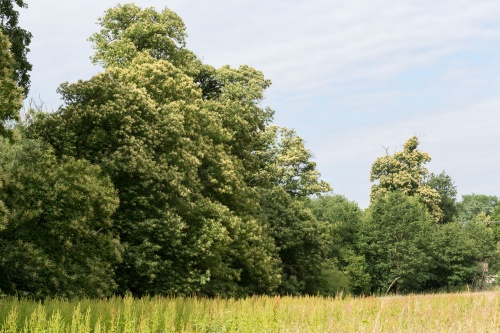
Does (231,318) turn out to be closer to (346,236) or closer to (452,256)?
(346,236)

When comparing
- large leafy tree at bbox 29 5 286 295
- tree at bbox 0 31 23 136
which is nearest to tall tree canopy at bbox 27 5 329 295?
large leafy tree at bbox 29 5 286 295

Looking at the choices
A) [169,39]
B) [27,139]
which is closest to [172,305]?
[27,139]

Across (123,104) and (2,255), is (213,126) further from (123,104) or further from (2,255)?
(2,255)

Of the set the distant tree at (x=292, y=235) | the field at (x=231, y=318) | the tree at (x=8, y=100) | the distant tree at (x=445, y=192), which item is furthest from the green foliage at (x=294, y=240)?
the distant tree at (x=445, y=192)

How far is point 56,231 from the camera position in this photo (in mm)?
25734

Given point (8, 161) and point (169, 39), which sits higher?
point (169, 39)

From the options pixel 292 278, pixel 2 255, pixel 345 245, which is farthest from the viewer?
pixel 345 245

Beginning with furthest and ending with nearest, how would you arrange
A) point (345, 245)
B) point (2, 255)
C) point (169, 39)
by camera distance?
point (345, 245), point (169, 39), point (2, 255)

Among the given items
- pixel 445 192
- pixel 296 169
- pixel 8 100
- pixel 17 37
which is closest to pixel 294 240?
pixel 296 169

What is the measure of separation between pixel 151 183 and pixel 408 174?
55.5 meters

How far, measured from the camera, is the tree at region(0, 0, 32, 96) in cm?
3638

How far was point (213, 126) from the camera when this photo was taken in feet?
131

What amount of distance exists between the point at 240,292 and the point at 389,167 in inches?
1873

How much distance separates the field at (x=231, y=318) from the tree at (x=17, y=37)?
2369 cm
